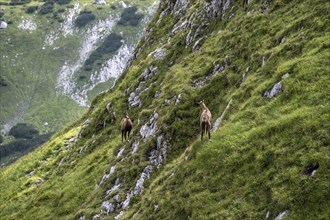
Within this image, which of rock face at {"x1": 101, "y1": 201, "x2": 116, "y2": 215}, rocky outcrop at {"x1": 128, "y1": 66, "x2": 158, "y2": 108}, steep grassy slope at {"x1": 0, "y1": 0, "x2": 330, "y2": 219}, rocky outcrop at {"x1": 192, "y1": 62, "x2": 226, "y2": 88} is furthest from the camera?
rocky outcrop at {"x1": 128, "y1": 66, "x2": 158, "y2": 108}

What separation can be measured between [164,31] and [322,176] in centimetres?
4302

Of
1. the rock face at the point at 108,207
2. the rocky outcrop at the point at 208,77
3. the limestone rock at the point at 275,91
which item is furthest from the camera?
the rocky outcrop at the point at 208,77

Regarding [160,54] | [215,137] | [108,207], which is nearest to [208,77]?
[215,137]

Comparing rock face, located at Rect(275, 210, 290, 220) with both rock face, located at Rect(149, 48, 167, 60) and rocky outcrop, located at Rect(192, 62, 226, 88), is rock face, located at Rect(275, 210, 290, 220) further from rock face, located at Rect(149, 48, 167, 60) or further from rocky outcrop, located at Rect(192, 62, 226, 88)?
rock face, located at Rect(149, 48, 167, 60)

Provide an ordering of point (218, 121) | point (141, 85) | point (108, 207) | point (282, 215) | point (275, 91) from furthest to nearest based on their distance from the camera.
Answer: point (141, 85)
point (108, 207)
point (218, 121)
point (275, 91)
point (282, 215)

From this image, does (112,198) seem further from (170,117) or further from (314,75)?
(314,75)

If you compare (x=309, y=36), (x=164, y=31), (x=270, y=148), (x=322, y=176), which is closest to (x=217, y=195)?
(x=270, y=148)

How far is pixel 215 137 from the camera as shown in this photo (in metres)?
24.8

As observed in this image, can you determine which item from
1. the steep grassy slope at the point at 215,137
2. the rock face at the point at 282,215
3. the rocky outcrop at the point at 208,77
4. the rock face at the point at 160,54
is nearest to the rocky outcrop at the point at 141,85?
the steep grassy slope at the point at 215,137

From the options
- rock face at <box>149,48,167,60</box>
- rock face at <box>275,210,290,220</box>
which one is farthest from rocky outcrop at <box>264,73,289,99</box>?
rock face at <box>149,48,167,60</box>

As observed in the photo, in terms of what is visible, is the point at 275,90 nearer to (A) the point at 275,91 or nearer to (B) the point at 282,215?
(A) the point at 275,91

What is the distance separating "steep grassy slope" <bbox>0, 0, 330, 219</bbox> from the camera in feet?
64.3

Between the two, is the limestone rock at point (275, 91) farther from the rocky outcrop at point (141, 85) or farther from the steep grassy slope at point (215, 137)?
the rocky outcrop at point (141, 85)

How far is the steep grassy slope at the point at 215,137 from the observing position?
19.6 meters
